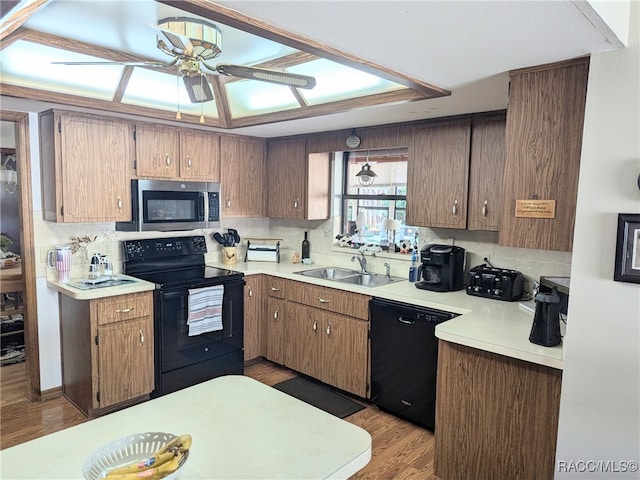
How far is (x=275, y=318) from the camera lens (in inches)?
154

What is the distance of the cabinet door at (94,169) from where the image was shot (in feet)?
10.1

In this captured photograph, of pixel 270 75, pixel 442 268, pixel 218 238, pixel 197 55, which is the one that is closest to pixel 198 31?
pixel 197 55

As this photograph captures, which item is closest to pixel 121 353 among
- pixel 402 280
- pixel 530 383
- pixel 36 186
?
pixel 36 186

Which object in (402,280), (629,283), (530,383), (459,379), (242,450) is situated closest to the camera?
(242,450)

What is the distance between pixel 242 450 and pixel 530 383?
4.84 ft

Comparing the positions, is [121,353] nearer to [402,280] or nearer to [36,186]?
[36,186]

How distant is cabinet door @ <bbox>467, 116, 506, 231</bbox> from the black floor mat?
1.61 metres

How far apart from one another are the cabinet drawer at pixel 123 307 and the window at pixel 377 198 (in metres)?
1.93

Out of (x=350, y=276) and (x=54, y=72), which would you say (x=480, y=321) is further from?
(x=54, y=72)

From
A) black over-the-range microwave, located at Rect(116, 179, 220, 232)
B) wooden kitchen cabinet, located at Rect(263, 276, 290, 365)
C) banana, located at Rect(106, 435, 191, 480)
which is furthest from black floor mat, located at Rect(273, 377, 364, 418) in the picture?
banana, located at Rect(106, 435, 191, 480)

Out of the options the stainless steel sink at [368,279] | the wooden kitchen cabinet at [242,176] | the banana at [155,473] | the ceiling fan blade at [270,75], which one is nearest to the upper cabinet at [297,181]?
the wooden kitchen cabinet at [242,176]

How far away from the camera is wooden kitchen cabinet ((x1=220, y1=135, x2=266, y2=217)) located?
407 centimetres

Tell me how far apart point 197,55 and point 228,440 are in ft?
5.12

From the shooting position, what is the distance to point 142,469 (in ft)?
3.43
